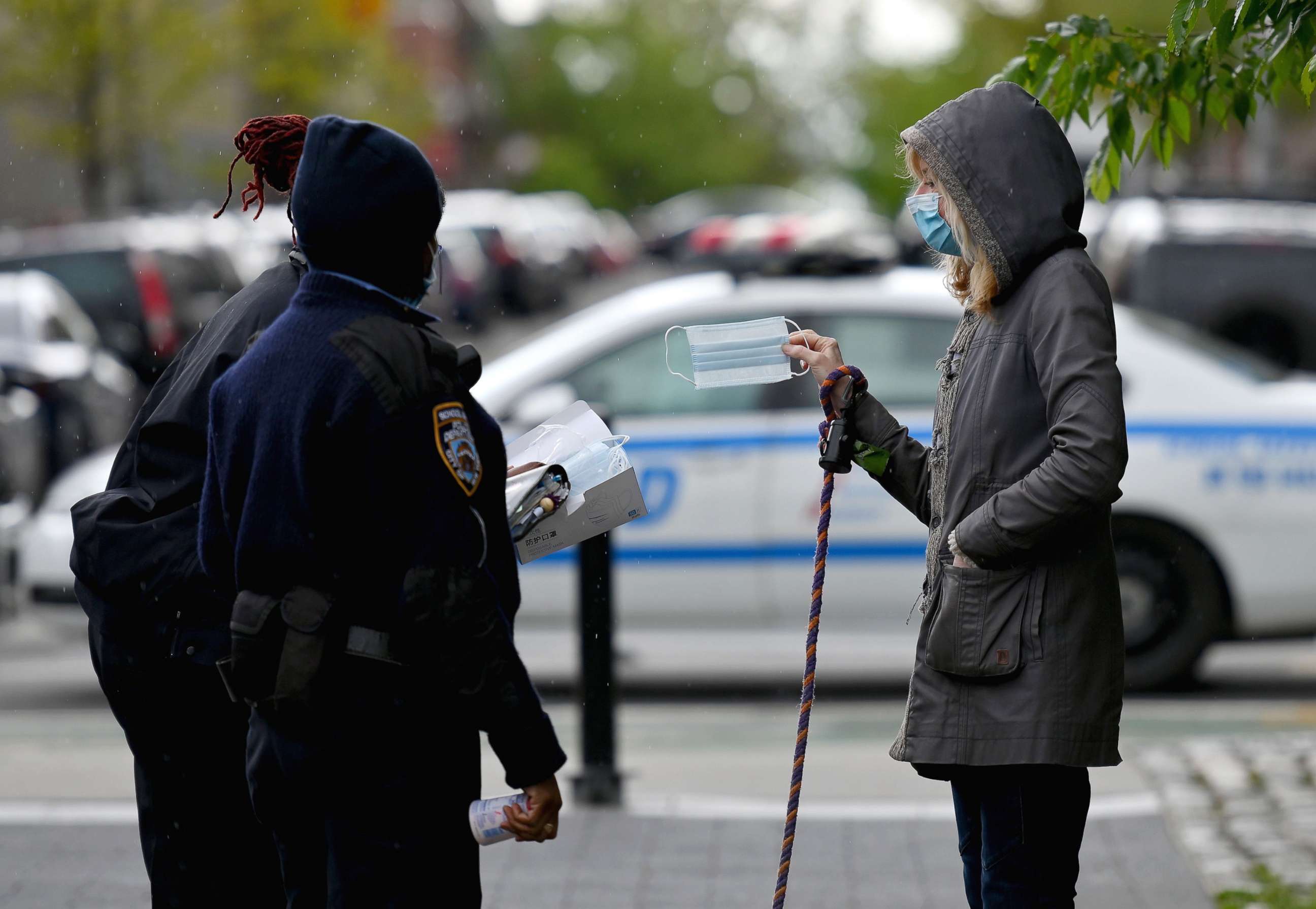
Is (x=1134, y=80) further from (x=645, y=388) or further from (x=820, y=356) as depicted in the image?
(x=645, y=388)

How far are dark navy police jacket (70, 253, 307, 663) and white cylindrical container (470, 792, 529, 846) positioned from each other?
730mm

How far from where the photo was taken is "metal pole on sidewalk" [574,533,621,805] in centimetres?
575

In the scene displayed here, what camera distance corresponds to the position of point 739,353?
138 inches

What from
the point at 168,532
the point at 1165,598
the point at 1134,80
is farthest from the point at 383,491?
the point at 1165,598

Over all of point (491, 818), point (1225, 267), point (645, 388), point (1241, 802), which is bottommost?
point (1241, 802)

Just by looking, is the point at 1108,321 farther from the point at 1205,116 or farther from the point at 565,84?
the point at 565,84

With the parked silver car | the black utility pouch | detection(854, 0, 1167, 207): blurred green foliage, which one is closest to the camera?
the black utility pouch

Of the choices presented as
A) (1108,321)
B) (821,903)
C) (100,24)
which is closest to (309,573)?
(1108,321)

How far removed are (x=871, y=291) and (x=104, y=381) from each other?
6.79 meters

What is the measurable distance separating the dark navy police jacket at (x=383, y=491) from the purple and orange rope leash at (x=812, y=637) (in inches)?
27.5

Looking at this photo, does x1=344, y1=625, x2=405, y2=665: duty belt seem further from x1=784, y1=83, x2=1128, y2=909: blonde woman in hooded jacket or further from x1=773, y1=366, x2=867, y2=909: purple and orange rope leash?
x1=784, y1=83, x2=1128, y2=909: blonde woman in hooded jacket

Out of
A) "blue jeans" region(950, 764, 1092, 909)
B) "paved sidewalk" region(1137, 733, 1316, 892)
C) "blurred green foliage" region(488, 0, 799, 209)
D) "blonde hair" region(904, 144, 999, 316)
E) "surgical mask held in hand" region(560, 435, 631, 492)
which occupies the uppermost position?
"blonde hair" region(904, 144, 999, 316)

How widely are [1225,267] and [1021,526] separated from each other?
10.6m

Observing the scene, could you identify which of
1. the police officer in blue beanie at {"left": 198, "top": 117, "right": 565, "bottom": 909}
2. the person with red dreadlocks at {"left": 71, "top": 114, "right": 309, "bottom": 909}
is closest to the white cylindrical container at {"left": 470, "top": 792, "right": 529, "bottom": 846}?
the police officer in blue beanie at {"left": 198, "top": 117, "right": 565, "bottom": 909}
